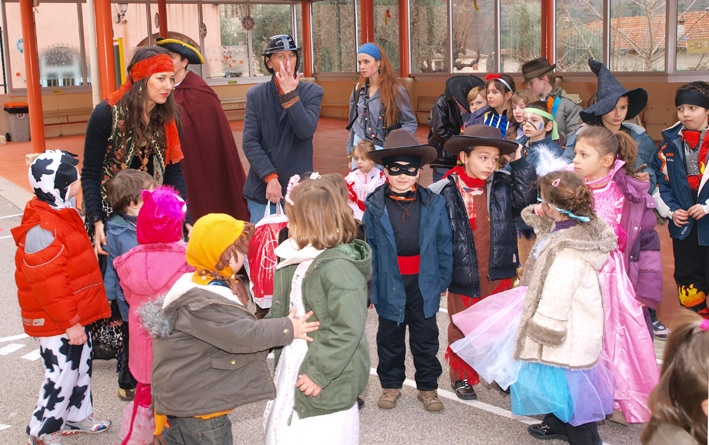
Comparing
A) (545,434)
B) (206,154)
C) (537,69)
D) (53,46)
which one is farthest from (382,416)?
(53,46)

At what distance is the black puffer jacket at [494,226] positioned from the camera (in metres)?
4.12

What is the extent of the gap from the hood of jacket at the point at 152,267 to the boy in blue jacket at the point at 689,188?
361cm

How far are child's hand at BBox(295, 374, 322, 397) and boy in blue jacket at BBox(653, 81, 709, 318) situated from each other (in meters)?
3.48

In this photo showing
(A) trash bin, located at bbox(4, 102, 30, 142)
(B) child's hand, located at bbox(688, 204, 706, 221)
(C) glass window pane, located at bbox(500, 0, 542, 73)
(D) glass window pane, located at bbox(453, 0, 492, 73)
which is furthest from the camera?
(A) trash bin, located at bbox(4, 102, 30, 142)

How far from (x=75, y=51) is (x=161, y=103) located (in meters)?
18.9

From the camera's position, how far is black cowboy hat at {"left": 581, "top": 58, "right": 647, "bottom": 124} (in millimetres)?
5043

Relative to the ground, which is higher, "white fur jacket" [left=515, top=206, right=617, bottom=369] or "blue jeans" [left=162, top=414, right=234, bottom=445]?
"white fur jacket" [left=515, top=206, right=617, bottom=369]

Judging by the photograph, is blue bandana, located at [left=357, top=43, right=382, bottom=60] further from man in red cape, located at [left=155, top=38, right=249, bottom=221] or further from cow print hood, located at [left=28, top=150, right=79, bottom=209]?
cow print hood, located at [left=28, top=150, right=79, bottom=209]

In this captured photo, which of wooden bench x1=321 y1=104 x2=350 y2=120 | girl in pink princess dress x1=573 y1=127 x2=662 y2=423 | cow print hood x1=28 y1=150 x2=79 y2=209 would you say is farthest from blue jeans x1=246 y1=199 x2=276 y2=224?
wooden bench x1=321 y1=104 x2=350 y2=120

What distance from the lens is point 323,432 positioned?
279 centimetres

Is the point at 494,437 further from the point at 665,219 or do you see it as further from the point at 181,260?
the point at 665,219

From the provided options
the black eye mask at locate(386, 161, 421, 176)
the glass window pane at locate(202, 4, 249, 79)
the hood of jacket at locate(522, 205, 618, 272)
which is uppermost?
the glass window pane at locate(202, 4, 249, 79)

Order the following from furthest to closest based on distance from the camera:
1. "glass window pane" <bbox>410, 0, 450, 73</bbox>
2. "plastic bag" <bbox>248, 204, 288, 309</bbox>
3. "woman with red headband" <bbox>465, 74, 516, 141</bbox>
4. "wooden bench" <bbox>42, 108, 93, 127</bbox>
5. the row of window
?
"wooden bench" <bbox>42, 108, 93, 127</bbox> < "glass window pane" <bbox>410, 0, 450, 73</bbox> < the row of window < "woman with red headband" <bbox>465, 74, 516, 141</bbox> < "plastic bag" <bbox>248, 204, 288, 309</bbox>

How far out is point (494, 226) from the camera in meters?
4.15
